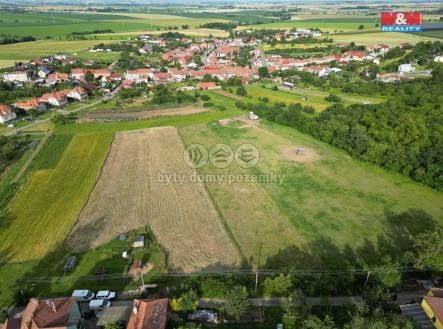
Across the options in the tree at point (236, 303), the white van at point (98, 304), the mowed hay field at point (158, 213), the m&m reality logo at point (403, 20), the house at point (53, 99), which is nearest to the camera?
the tree at point (236, 303)

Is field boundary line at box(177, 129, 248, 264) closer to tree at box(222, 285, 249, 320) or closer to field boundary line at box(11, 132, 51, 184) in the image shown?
tree at box(222, 285, 249, 320)

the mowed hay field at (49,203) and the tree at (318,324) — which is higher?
the tree at (318,324)

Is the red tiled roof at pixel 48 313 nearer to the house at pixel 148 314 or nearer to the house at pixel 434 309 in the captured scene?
the house at pixel 148 314

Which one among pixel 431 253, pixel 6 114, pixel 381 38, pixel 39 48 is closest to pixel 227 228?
pixel 431 253

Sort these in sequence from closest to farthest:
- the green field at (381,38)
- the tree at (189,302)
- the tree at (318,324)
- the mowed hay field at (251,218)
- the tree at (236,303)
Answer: the tree at (318,324), the tree at (236,303), the tree at (189,302), the mowed hay field at (251,218), the green field at (381,38)

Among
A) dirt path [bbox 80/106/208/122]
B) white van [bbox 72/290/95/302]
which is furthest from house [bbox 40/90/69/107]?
white van [bbox 72/290/95/302]

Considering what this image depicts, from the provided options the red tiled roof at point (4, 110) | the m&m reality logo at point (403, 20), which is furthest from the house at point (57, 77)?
the m&m reality logo at point (403, 20)

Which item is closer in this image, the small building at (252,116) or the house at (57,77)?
the small building at (252,116)
